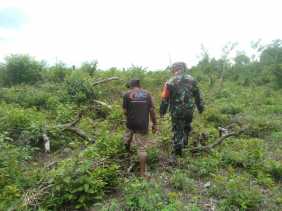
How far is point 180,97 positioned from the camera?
674cm

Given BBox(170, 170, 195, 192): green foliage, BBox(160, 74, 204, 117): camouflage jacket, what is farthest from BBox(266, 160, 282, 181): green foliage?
BBox(160, 74, 204, 117): camouflage jacket

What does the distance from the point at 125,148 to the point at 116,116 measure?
10.9ft

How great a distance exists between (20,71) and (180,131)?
1019cm

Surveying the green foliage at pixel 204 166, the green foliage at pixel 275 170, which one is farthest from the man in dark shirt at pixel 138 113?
the green foliage at pixel 275 170

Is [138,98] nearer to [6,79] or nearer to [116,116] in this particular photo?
[116,116]

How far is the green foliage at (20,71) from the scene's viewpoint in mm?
14606

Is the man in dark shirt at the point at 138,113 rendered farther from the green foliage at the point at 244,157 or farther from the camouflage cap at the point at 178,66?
the green foliage at the point at 244,157

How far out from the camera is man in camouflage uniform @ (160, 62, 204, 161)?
6730mm

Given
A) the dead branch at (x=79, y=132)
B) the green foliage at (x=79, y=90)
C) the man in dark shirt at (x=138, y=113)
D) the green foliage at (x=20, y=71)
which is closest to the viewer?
the man in dark shirt at (x=138, y=113)

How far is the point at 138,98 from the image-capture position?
20.9 ft

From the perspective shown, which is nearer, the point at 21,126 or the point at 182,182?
the point at 182,182

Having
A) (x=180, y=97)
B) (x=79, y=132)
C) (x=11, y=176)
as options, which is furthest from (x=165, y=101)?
(x=11, y=176)

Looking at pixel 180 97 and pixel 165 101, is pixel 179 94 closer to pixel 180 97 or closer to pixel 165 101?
pixel 180 97

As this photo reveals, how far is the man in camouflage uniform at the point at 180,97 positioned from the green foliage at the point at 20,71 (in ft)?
31.7
